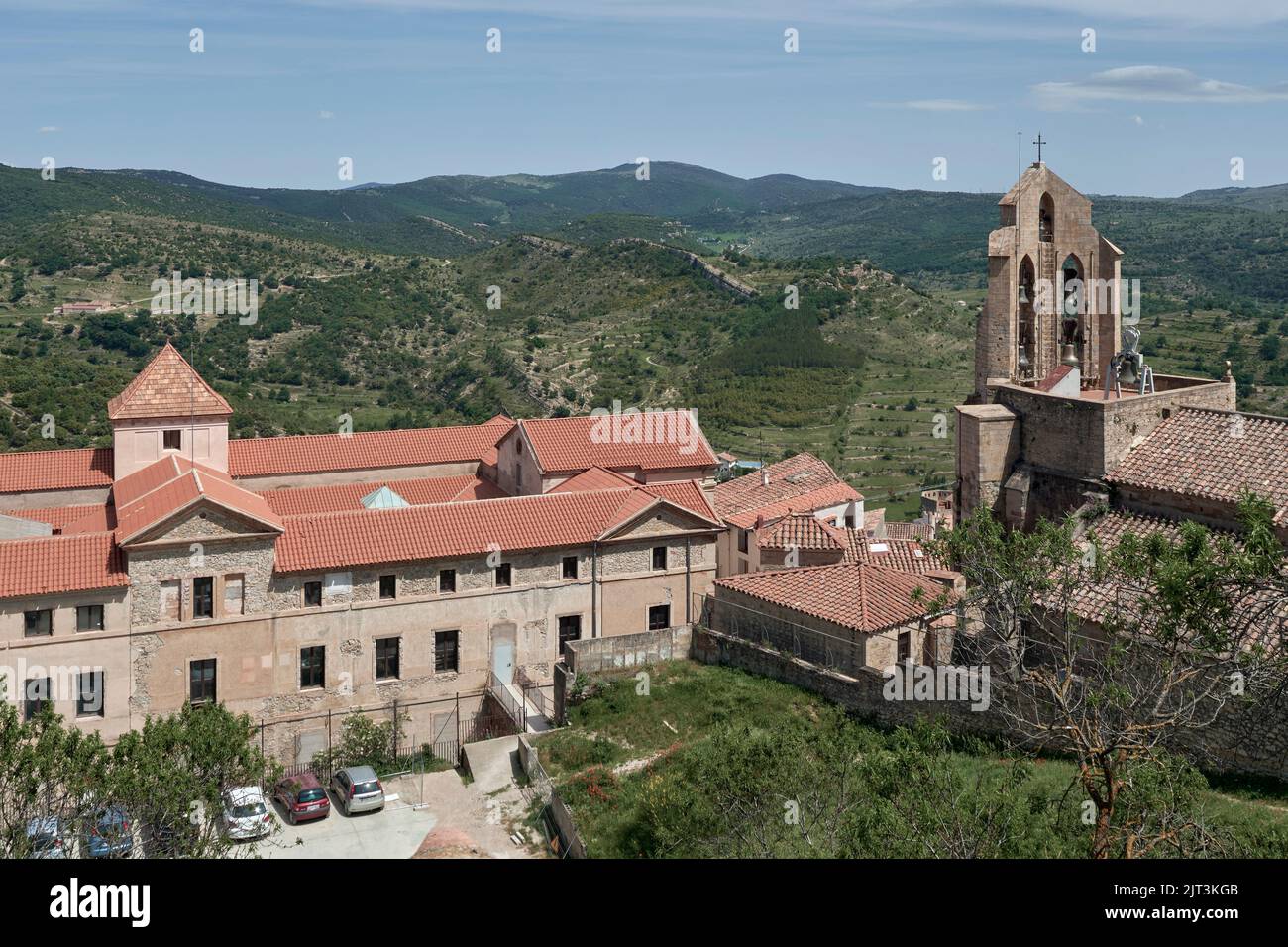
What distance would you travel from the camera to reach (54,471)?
39094mm

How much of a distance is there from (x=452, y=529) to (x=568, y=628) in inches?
179

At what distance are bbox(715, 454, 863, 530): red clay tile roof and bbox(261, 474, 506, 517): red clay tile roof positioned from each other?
8.42 metres

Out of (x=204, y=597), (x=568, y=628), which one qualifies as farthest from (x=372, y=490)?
(x=204, y=597)

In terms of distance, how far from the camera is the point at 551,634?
3625 cm

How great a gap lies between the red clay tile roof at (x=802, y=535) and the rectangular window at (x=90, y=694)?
18.7 meters

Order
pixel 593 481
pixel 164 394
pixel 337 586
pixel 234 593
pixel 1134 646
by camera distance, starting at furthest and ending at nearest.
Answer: pixel 593 481 < pixel 164 394 < pixel 337 586 < pixel 234 593 < pixel 1134 646

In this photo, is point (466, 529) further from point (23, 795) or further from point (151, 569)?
point (23, 795)

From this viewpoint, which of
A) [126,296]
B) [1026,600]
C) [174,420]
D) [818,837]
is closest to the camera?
[818,837]

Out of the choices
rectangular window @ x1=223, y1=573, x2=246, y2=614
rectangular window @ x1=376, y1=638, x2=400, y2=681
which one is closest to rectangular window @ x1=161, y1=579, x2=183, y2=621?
rectangular window @ x1=223, y1=573, x2=246, y2=614

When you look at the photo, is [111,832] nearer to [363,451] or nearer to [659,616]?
[659,616]

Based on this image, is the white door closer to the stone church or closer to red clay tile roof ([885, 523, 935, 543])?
the stone church
